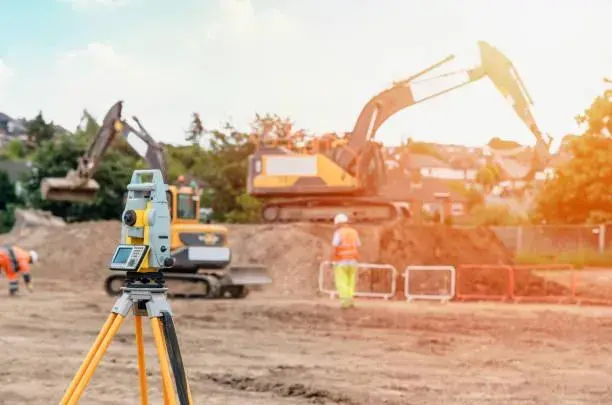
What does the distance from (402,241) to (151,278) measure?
55.8ft

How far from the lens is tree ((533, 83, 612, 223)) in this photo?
21.8m

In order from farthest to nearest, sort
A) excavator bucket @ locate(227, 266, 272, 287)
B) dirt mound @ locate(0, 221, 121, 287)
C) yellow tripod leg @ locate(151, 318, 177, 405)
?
dirt mound @ locate(0, 221, 121, 287) < excavator bucket @ locate(227, 266, 272, 287) < yellow tripod leg @ locate(151, 318, 177, 405)

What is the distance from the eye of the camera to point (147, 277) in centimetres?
421

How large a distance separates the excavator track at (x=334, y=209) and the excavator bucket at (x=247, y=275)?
4854 mm

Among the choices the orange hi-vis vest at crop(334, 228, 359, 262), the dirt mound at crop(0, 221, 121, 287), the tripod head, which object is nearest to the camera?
the tripod head

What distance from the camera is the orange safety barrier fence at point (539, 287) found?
17.9m

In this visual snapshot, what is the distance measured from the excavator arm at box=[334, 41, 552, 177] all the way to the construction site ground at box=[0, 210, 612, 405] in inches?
134

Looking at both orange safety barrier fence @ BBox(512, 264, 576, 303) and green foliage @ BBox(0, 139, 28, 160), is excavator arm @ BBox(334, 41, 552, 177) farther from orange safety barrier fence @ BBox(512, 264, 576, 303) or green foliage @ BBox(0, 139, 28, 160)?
green foliage @ BBox(0, 139, 28, 160)

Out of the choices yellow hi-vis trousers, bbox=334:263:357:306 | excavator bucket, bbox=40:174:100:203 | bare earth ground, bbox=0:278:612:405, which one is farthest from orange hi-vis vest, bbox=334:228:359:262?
excavator bucket, bbox=40:174:100:203

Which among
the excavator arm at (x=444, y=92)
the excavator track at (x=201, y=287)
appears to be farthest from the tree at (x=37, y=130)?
the excavator track at (x=201, y=287)

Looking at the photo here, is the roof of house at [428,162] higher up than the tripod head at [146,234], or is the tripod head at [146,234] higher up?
the roof of house at [428,162]

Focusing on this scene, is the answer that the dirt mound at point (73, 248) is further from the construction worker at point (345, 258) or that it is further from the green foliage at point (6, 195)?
the green foliage at point (6, 195)

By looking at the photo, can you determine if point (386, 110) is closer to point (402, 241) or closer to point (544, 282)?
point (402, 241)

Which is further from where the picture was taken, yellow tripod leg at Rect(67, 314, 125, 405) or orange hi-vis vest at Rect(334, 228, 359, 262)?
orange hi-vis vest at Rect(334, 228, 359, 262)
